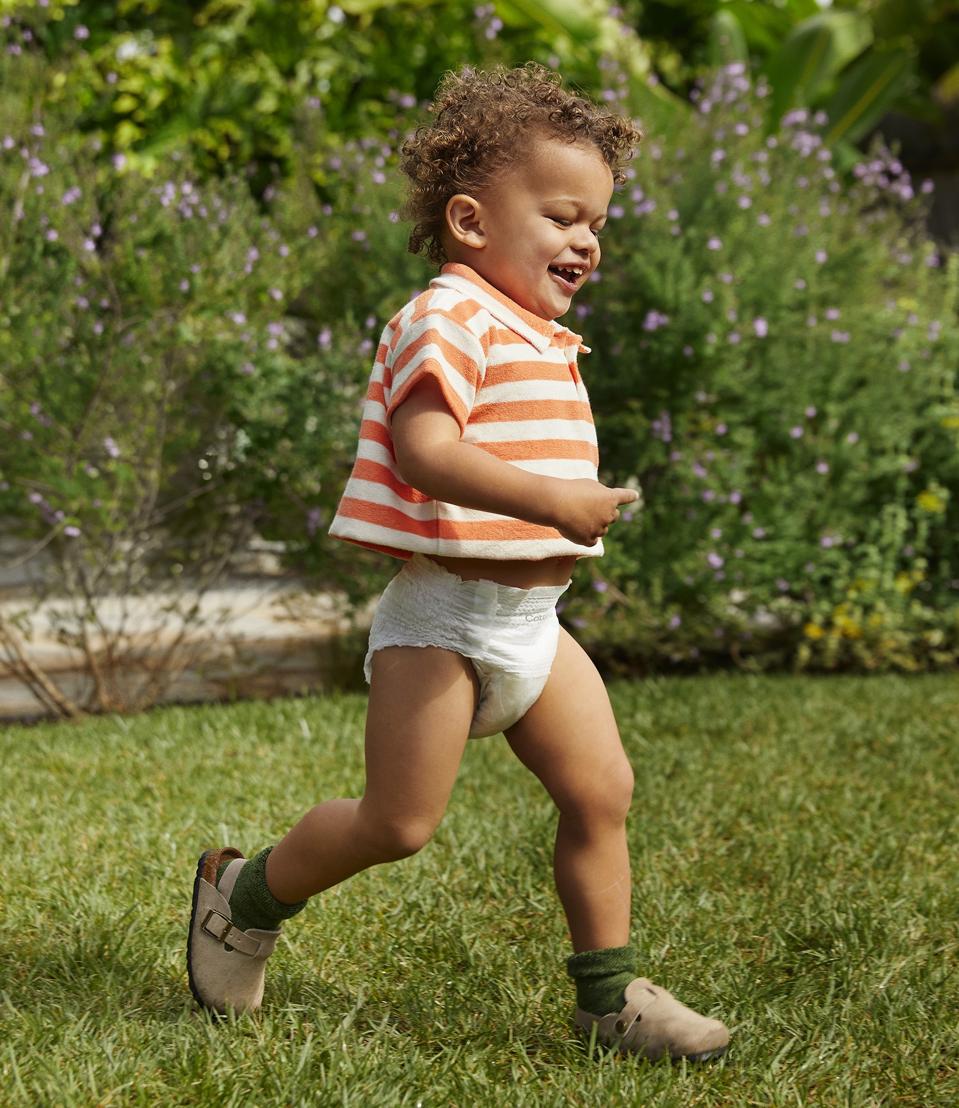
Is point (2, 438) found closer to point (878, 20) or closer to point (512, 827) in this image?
point (512, 827)

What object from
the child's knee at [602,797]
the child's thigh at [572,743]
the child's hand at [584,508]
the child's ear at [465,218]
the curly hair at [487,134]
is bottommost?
the child's knee at [602,797]

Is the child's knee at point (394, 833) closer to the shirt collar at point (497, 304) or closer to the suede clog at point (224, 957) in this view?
the suede clog at point (224, 957)

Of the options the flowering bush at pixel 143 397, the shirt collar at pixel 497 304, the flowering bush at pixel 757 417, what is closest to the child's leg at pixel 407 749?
the shirt collar at pixel 497 304

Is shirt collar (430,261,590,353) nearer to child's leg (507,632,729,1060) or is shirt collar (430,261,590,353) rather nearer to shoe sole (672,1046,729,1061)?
child's leg (507,632,729,1060)

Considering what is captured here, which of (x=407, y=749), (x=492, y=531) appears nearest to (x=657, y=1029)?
(x=407, y=749)

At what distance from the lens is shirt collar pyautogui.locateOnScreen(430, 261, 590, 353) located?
2.11m

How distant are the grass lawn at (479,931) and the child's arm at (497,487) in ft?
2.86

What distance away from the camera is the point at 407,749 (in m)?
2.12

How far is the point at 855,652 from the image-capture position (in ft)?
20.0

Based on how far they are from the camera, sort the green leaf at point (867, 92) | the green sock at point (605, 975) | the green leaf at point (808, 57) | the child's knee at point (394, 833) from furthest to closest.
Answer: the green leaf at point (867, 92)
the green leaf at point (808, 57)
the green sock at point (605, 975)
the child's knee at point (394, 833)

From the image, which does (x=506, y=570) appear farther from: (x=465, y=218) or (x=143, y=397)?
(x=143, y=397)

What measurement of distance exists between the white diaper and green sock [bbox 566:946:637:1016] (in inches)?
16.9

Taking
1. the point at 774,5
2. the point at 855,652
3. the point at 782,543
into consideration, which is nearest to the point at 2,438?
the point at 782,543

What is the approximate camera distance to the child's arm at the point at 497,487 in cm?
193
